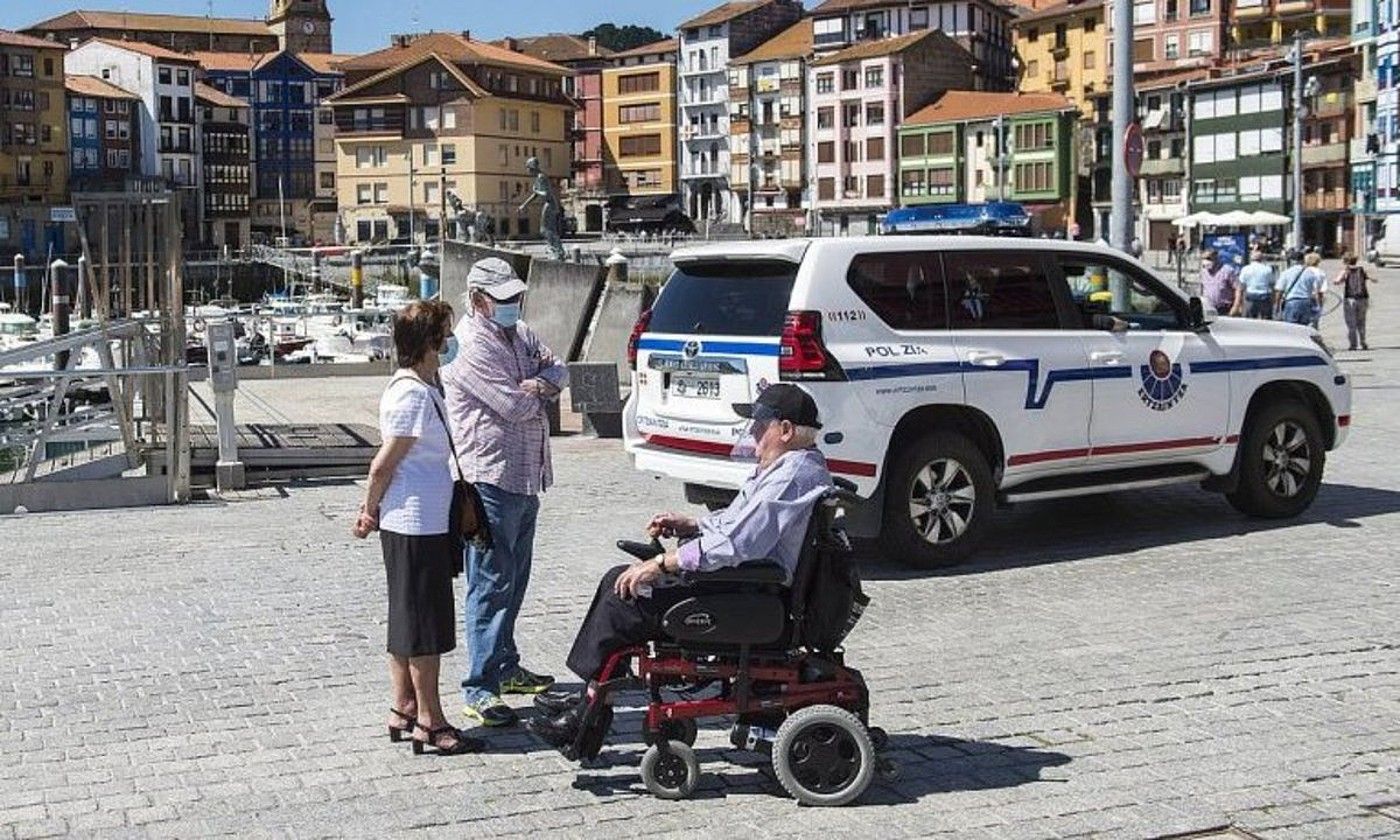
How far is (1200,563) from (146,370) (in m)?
7.51

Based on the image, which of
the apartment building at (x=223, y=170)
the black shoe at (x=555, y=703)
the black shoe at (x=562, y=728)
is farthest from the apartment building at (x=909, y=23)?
the black shoe at (x=562, y=728)

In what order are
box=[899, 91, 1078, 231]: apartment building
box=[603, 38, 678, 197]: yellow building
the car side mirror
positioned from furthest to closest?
box=[603, 38, 678, 197]: yellow building
box=[899, 91, 1078, 231]: apartment building
the car side mirror

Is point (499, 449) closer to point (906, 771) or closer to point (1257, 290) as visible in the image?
point (906, 771)

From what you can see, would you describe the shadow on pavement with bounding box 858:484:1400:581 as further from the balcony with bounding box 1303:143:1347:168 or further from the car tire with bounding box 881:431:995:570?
the balcony with bounding box 1303:143:1347:168

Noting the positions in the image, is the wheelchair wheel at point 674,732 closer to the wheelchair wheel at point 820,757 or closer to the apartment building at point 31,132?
the wheelchair wheel at point 820,757

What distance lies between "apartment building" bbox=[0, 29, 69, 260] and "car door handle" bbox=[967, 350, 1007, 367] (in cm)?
11692

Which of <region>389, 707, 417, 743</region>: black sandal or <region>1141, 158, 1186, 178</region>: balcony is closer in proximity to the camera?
<region>389, 707, 417, 743</region>: black sandal

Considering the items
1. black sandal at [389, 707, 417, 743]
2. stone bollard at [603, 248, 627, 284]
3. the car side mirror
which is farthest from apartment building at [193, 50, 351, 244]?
black sandal at [389, 707, 417, 743]

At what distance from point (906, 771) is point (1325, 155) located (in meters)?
93.7

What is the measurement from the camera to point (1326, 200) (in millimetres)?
94625

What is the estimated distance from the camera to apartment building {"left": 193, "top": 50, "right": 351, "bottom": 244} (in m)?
147

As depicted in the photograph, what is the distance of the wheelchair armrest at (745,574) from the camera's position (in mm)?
6762

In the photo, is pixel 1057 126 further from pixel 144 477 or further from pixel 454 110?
pixel 144 477

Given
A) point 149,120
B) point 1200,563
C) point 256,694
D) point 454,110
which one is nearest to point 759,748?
point 256,694
